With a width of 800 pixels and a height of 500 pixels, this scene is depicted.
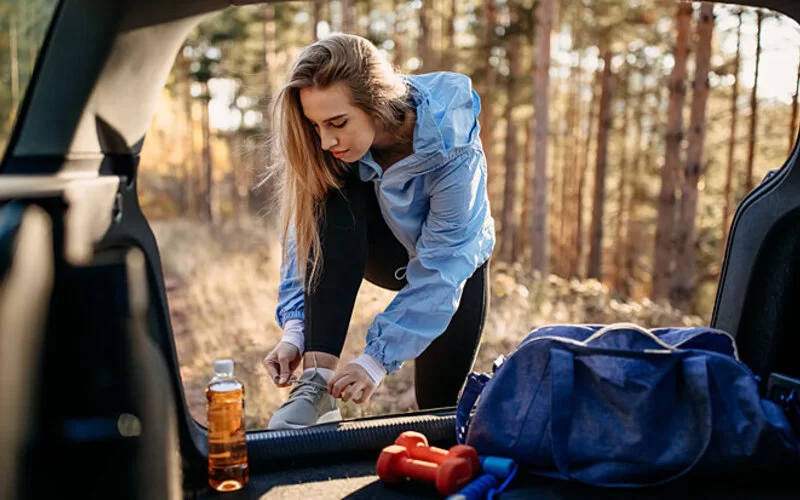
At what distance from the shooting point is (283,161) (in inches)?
85.3

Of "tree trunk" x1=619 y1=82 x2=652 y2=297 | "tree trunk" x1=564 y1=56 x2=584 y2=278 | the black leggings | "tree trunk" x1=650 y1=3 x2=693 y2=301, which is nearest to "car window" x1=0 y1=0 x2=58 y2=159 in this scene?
the black leggings

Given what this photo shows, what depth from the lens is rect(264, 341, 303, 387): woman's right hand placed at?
6.72ft

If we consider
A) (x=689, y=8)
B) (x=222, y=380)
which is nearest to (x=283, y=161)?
(x=222, y=380)

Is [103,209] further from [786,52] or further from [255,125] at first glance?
[255,125]

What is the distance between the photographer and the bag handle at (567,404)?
1.60 meters

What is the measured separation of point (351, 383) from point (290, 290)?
1.39ft

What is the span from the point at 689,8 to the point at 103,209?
29.8ft

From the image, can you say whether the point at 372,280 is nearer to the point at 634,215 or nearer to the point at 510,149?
the point at 510,149

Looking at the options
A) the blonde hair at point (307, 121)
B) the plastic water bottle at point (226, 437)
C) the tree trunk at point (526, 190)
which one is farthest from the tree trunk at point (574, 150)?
the plastic water bottle at point (226, 437)

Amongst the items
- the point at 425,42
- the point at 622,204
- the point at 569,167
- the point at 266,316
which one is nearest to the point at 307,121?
the point at 266,316

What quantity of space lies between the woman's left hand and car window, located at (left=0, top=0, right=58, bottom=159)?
908 mm

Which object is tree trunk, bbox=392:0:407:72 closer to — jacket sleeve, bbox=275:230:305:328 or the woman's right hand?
jacket sleeve, bbox=275:230:305:328

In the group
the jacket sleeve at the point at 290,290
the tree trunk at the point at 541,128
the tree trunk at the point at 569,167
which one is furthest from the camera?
the tree trunk at the point at 569,167

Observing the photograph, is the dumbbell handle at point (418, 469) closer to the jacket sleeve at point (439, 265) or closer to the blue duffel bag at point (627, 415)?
the blue duffel bag at point (627, 415)
